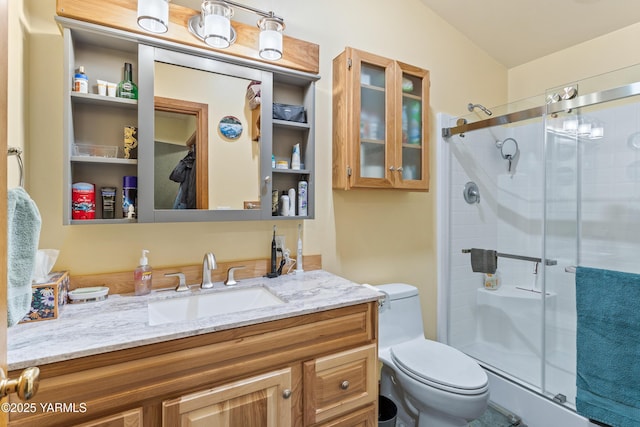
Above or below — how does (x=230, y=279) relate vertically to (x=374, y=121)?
below

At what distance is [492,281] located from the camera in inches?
92.8

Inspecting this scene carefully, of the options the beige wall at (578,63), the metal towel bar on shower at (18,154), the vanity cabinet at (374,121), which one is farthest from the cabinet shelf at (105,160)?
the beige wall at (578,63)

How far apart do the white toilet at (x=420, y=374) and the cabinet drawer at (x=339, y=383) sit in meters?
0.29

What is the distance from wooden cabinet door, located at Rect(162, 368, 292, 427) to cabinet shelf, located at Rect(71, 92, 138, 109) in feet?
3.60

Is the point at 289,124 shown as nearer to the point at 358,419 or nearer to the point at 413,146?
the point at 413,146

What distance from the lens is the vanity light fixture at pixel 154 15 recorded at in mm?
1155

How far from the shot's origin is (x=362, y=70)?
1717 mm

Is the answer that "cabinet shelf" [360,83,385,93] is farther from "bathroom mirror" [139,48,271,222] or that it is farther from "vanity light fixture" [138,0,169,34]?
"vanity light fixture" [138,0,169,34]

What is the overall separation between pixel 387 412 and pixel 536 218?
68.2 inches

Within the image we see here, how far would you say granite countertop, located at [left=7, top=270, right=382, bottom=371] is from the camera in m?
0.82

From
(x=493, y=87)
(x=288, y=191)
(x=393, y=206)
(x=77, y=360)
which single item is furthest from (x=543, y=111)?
(x=77, y=360)

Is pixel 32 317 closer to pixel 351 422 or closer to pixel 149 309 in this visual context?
pixel 149 309

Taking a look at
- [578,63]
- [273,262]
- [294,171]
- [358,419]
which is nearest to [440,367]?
[358,419]

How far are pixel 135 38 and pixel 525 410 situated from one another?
270 cm
